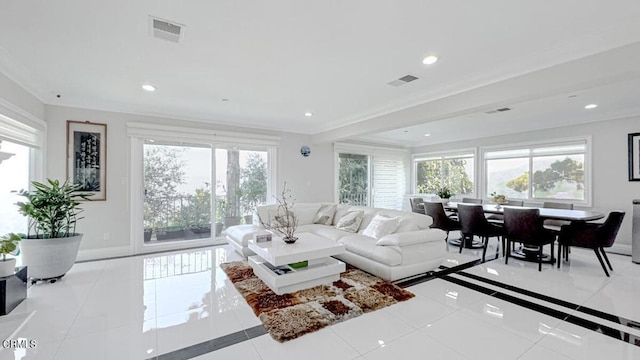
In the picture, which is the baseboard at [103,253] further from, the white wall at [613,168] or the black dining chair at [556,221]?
the white wall at [613,168]

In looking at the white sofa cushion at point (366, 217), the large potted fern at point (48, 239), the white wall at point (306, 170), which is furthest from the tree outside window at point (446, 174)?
the large potted fern at point (48, 239)

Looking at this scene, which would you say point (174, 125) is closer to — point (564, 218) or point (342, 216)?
point (342, 216)

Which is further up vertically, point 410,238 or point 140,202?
point 140,202

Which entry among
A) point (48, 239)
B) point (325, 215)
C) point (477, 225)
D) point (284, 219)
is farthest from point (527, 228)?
point (48, 239)

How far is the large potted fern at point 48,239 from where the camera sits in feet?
10.3

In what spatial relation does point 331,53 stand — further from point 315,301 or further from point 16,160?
point 16,160

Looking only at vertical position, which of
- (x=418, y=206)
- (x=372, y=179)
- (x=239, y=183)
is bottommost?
(x=418, y=206)

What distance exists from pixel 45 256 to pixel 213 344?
2.71m

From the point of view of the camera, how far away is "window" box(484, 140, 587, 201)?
17.2 ft

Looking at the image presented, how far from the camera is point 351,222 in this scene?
445 cm

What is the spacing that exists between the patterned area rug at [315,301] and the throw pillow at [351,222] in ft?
3.44

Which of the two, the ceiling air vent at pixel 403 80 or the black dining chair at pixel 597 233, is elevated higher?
the ceiling air vent at pixel 403 80

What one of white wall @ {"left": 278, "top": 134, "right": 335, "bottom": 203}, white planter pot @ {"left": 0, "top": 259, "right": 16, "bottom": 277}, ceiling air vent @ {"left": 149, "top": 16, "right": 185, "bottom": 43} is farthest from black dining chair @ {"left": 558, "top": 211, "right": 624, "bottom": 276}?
white planter pot @ {"left": 0, "top": 259, "right": 16, "bottom": 277}

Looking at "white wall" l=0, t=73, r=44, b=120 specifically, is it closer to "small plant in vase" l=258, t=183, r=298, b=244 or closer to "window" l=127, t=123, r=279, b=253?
"window" l=127, t=123, r=279, b=253
